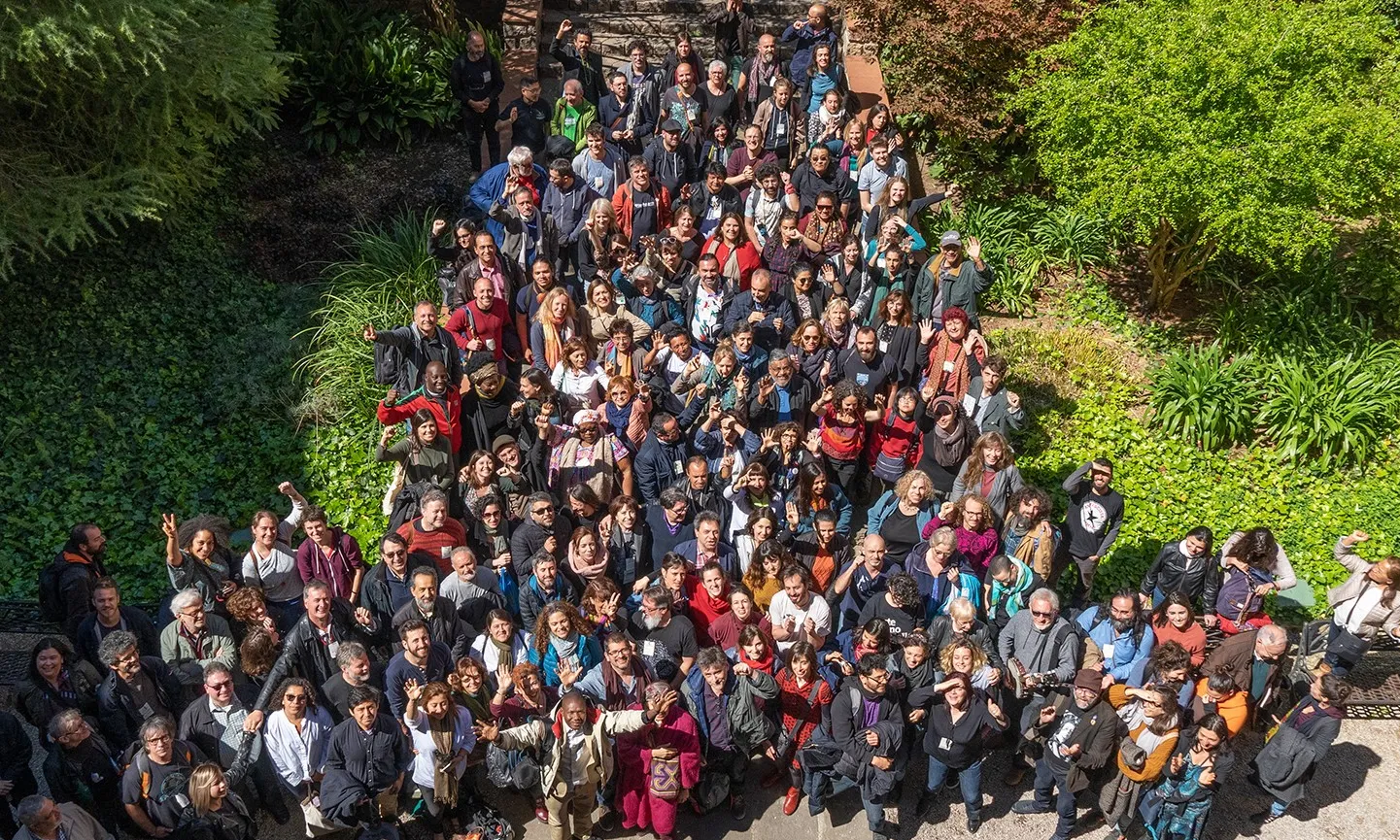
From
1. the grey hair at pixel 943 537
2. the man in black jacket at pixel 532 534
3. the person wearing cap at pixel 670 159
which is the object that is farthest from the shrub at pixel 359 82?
the grey hair at pixel 943 537

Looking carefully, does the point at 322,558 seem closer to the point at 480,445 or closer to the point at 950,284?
the point at 480,445

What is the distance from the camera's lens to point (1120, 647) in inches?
322

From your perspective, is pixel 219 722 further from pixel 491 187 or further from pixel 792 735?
pixel 491 187

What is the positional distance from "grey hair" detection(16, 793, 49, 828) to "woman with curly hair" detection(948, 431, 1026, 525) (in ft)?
20.8

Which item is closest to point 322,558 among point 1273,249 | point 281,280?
point 281,280

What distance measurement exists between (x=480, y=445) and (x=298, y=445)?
273 cm

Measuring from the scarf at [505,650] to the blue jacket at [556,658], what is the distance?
0.42ft

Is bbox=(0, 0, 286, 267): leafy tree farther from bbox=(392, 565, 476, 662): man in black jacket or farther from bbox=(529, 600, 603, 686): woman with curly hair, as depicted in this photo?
bbox=(529, 600, 603, 686): woman with curly hair

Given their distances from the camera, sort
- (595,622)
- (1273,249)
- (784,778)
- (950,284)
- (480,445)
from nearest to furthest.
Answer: (595,622)
(784,778)
(480,445)
(950,284)
(1273,249)

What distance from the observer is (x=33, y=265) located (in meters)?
12.3

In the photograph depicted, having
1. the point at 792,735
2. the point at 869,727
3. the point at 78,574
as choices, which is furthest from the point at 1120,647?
the point at 78,574

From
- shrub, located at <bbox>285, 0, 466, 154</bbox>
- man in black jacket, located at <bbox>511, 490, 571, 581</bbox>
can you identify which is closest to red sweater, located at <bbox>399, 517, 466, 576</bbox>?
man in black jacket, located at <bbox>511, 490, 571, 581</bbox>

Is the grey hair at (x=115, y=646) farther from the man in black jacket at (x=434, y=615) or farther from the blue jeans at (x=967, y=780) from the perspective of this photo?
the blue jeans at (x=967, y=780)

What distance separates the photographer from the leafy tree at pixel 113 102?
10789mm
